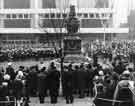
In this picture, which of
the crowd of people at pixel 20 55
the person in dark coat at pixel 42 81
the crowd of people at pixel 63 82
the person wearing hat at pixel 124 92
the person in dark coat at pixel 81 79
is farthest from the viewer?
the crowd of people at pixel 20 55

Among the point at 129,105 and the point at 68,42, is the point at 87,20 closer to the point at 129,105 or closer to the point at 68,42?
the point at 68,42

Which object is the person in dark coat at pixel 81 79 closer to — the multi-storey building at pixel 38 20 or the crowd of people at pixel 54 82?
the crowd of people at pixel 54 82

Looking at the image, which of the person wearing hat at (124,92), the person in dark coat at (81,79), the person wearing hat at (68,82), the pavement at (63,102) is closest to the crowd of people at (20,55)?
the pavement at (63,102)

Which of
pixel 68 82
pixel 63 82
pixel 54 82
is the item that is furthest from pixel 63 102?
pixel 54 82

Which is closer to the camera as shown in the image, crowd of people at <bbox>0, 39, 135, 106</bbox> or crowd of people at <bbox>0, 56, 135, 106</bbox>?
crowd of people at <bbox>0, 39, 135, 106</bbox>

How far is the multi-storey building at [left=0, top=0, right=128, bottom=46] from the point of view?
9071 cm

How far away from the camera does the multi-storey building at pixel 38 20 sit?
298 feet

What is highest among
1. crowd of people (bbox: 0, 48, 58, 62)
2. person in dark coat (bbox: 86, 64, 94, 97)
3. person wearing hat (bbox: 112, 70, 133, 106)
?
person wearing hat (bbox: 112, 70, 133, 106)

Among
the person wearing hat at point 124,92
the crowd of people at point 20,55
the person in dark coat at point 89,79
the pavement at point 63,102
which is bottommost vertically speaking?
the crowd of people at point 20,55

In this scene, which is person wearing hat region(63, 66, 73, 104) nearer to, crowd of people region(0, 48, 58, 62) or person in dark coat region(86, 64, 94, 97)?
person in dark coat region(86, 64, 94, 97)

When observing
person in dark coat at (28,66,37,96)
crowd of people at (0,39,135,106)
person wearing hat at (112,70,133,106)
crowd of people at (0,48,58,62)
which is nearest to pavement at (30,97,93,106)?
crowd of people at (0,39,135,106)

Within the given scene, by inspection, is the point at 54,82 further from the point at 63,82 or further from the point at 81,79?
the point at 81,79

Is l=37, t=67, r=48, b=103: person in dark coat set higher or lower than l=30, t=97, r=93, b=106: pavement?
higher

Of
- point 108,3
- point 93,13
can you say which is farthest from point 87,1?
point 93,13
